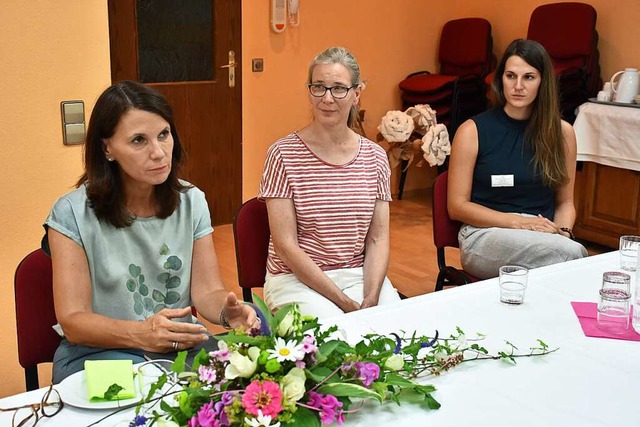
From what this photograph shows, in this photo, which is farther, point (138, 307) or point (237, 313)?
point (138, 307)

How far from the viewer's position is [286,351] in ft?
4.08

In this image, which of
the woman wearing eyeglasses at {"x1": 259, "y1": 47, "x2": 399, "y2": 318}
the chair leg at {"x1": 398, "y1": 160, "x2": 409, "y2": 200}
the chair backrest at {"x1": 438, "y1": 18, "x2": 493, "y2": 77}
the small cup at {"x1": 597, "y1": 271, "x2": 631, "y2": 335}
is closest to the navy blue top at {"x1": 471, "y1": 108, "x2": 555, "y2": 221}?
the woman wearing eyeglasses at {"x1": 259, "y1": 47, "x2": 399, "y2": 318}

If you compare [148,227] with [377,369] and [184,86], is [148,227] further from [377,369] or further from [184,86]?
[184,86]

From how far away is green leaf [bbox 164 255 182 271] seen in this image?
6.55 ft

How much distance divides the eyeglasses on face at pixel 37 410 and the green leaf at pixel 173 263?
600mm

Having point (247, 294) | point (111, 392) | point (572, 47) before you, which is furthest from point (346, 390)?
point (572, 47)

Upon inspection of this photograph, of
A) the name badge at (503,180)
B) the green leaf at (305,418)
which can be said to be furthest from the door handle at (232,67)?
the green leaf at (305,418)

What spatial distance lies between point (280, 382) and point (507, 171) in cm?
196

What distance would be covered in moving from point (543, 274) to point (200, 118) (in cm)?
320

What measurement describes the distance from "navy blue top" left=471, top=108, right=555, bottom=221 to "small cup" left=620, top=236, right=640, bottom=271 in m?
0.65

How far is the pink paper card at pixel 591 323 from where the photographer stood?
1818mm

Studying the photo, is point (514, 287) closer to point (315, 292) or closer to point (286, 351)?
point (315, 292)

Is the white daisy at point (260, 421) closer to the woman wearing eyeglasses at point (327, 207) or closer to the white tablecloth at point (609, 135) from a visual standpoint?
the woman wearing eyeglasses at point (327, 207)

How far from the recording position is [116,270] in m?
1.91
